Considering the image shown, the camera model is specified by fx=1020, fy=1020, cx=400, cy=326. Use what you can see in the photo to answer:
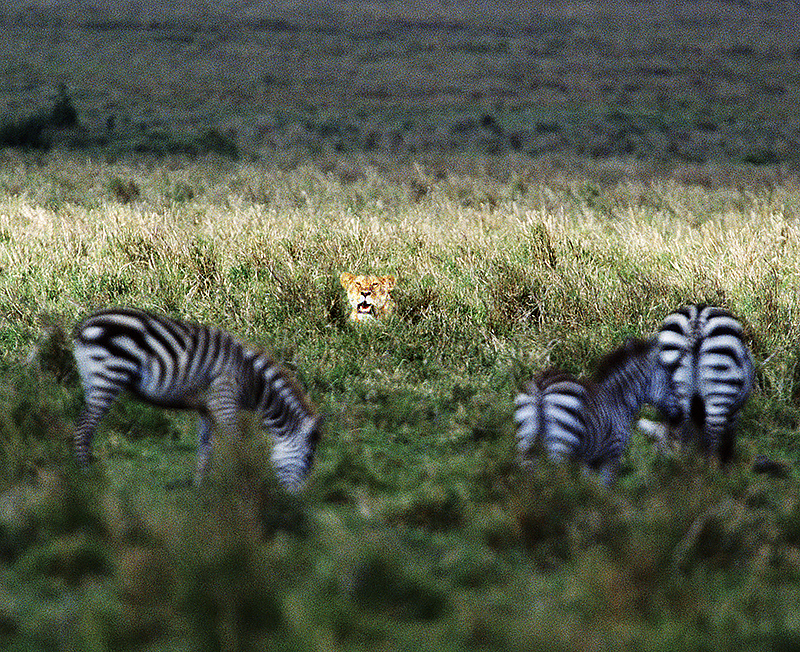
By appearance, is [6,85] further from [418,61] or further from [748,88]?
[748,88]

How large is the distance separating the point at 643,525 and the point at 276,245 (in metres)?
5.91

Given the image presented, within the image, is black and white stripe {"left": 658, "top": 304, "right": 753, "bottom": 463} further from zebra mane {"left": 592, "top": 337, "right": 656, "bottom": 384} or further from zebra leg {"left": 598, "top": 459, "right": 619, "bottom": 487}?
zebra leg {"left": 598, "top": 459, "right": 619, "bottom": 487}

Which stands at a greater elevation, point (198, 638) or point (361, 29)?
point (361, 29)

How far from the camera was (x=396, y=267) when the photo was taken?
28.7 feet

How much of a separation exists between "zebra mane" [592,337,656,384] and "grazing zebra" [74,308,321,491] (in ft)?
4.81

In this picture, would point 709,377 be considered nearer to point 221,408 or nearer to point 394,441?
point 394,441

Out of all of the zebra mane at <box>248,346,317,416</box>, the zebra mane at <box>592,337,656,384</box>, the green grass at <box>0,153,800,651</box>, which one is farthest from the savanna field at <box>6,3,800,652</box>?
the zebra mane at <box>592,337,656,384</box>

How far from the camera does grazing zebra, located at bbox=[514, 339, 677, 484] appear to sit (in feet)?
14.0

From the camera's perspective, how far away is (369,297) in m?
7.56

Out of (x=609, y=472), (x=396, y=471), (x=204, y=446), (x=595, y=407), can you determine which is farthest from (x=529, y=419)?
(x=204, y=446)

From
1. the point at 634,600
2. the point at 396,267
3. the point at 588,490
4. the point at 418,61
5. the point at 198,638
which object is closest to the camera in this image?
the point at 198,638

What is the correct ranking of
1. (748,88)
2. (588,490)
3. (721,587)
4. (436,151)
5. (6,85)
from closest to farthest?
(721,587)
(588,490)
(436,151)
(6,85)
(748,88)

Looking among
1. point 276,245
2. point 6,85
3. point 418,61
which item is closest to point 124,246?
point 276,245

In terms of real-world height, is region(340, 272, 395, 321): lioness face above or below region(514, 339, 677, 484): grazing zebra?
above
